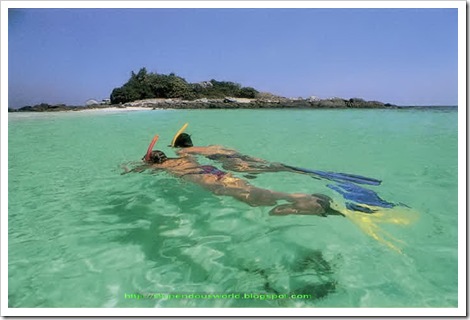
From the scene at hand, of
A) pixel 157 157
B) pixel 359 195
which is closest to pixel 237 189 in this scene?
pixel 359 195

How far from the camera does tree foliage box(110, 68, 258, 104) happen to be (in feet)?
111

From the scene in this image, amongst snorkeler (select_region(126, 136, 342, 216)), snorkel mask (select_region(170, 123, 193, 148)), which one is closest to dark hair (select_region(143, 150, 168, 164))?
snorkeler (select_region(126, 136, 342, 216))

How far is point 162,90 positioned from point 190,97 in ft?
10.4

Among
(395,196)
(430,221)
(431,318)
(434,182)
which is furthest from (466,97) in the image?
(434,182)

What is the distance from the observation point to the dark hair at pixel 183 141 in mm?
6457

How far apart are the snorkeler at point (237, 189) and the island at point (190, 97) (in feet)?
82.5

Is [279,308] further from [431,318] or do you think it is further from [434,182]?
[434,182]

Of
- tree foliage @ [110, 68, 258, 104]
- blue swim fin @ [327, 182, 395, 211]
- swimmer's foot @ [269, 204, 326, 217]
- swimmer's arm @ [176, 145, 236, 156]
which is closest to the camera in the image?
swimmer's foot @ [269, 204, 326, 217]

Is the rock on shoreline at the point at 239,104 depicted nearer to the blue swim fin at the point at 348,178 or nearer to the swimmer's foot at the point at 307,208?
the blue swim fin at the point at 348,178

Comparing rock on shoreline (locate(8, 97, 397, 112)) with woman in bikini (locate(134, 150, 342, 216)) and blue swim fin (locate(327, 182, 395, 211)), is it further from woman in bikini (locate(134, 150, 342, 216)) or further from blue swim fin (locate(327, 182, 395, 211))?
blue swim fin (locate(327, 182, 395, 211))

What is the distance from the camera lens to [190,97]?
34469mm

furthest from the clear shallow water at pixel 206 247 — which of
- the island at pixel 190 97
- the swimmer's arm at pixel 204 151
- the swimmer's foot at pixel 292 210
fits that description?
the island at pixel 190 97

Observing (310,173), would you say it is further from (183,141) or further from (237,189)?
(183,141)

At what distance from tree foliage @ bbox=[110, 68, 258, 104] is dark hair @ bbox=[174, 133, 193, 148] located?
28.5m
